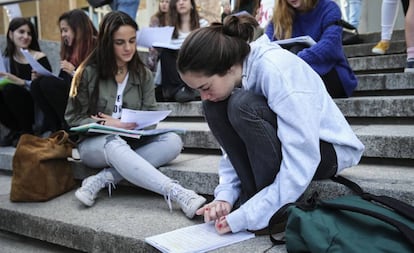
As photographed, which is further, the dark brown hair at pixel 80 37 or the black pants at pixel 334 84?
the dark brown hair at pixel 80 37

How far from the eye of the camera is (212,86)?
1.66 meters

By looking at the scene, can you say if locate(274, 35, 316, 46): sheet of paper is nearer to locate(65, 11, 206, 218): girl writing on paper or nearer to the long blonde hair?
the long blonde hair

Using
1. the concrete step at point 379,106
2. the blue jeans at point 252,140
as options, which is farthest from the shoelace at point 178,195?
the concrete step at point 379,106

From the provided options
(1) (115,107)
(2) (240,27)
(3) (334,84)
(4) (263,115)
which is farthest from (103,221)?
(3) (334,84)

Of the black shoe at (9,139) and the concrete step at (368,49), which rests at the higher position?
the concrete step at (368,49)

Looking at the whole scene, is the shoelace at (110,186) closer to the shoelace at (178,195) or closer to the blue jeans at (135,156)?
the blue jeans at (135,156)

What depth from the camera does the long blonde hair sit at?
2.81m

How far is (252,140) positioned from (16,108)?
8.14 feet

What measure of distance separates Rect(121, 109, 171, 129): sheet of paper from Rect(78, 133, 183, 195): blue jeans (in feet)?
0.34

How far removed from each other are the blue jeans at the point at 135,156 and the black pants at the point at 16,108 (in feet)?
4.18

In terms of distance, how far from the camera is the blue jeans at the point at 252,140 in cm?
164

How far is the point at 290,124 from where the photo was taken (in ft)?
5.08

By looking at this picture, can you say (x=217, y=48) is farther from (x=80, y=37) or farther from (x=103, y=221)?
(x=80, y=37)

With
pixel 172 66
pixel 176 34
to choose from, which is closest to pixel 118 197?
pixel 172 66
